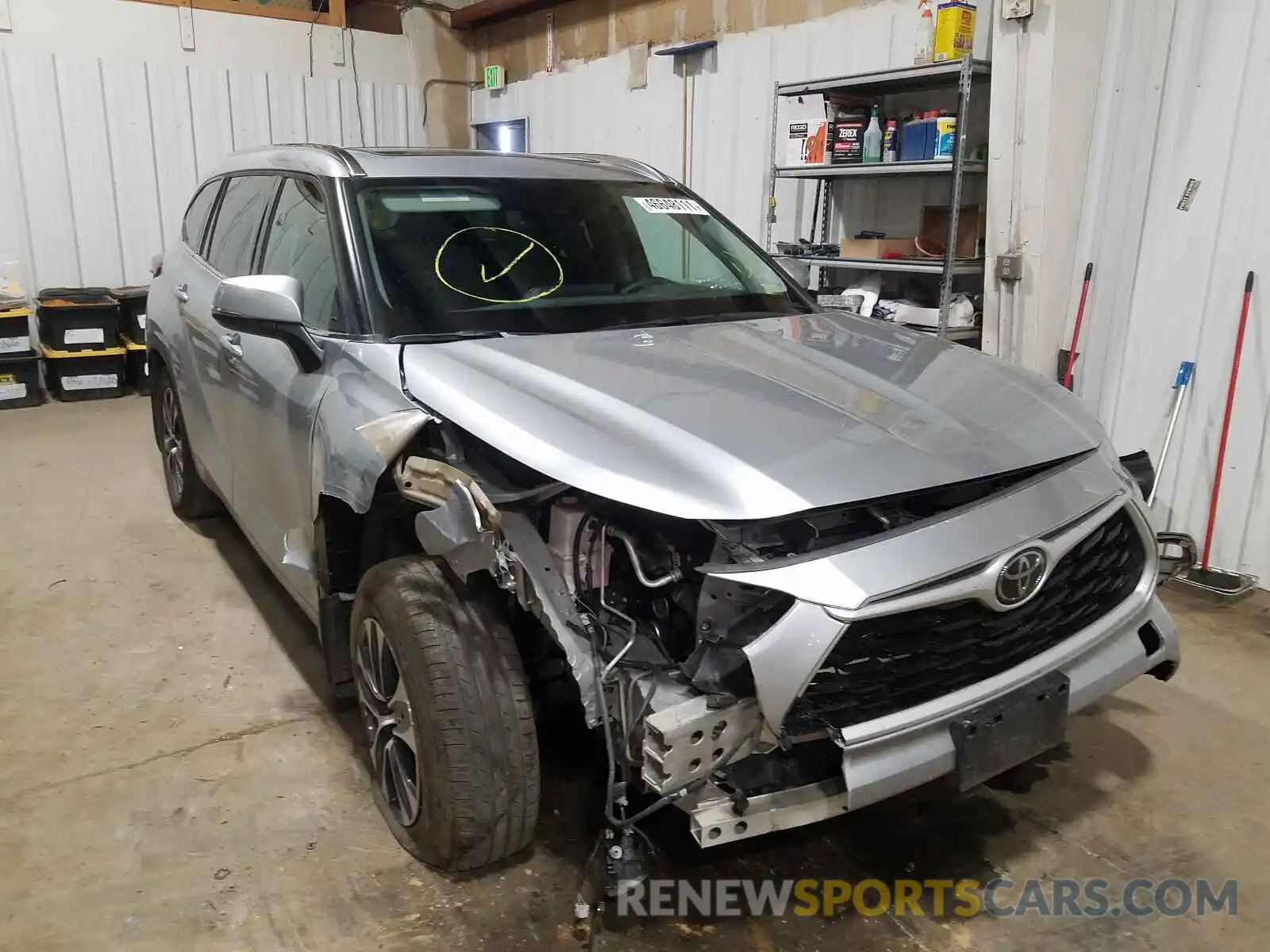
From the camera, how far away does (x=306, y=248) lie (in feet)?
8.65

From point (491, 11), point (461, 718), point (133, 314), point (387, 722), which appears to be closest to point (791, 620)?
point (461, 718)

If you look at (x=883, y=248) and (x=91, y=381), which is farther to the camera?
(x=91, y=381)

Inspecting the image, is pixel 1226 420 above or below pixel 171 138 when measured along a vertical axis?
below

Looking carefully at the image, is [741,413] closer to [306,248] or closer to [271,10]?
[306,248]

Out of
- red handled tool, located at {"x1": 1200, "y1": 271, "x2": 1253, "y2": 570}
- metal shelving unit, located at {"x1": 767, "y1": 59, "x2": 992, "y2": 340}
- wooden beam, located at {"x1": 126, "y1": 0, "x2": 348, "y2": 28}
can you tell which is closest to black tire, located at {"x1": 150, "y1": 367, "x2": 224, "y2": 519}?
metal shelving unit, located at {"x1": 767, "y1": 59, "x2": 992, "y2": 340}

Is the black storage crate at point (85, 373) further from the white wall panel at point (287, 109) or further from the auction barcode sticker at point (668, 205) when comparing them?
the auction barcode sticker at point (668, 205)

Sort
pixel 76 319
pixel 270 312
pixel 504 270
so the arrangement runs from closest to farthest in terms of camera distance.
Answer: pixel 270 312
pixel 504 270
pixel 76 319

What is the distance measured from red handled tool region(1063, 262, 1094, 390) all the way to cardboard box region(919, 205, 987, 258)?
1.50 ft

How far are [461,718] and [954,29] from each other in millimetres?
3567

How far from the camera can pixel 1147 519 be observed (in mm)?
2010

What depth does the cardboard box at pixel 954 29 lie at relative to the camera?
158 inches

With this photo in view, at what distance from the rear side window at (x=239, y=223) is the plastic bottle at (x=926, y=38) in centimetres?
277

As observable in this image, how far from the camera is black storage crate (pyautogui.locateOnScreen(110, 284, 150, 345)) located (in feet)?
22.9

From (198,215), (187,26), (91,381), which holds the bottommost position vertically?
(91,381)
